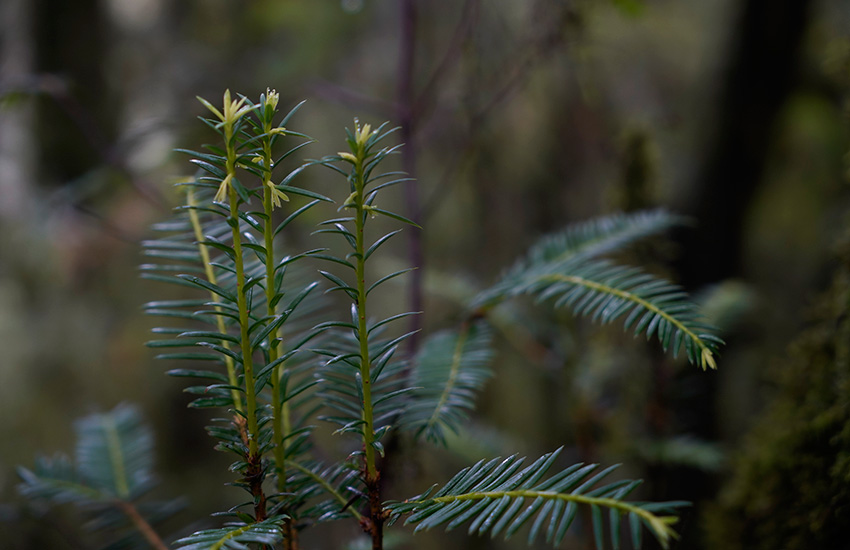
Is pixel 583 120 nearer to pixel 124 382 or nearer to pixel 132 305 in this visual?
pixel 132 305

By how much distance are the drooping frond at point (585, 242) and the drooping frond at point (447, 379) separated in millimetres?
63

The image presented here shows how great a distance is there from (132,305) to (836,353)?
1972mm

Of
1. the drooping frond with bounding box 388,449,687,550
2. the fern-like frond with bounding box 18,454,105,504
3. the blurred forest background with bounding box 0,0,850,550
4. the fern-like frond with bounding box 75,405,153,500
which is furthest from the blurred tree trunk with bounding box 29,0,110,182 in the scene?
the drooping frond with bounding box 388,449,687,550

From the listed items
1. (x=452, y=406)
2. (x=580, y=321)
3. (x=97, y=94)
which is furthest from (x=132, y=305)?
(x=452, y=406)

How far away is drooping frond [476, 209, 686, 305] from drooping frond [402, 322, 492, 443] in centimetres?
6

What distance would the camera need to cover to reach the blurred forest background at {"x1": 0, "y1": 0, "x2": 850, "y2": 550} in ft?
5.12

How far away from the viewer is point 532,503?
1.17ft

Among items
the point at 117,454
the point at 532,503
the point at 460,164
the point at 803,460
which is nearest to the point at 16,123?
the point at 460,164

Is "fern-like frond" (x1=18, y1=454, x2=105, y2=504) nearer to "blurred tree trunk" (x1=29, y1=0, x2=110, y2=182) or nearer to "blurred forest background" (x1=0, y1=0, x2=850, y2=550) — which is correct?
"blurred forest background" (x1=0, y1=0, x2=850, y2=550)

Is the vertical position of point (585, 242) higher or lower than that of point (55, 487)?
higher

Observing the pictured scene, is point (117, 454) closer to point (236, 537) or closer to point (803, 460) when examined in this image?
point (236, 537)

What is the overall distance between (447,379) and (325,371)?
17cm

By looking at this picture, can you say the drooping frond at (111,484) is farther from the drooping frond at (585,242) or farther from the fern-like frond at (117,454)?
the drooping frond at (585,242)

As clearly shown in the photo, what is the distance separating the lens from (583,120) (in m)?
1.96
